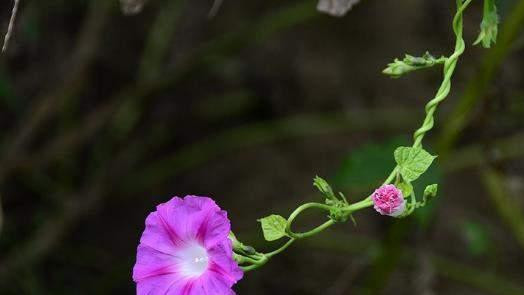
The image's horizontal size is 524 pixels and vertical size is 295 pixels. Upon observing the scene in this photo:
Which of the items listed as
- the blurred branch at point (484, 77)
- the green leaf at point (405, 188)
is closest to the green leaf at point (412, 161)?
the green leaf at point (405, 188)

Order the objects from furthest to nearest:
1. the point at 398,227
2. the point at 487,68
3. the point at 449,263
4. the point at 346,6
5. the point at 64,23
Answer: the point at 64,23 → the point at 449,263 → the point at 398,227 → the point at 487,68 → the point at 346,6

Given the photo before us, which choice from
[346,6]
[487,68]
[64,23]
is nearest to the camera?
[346,6]

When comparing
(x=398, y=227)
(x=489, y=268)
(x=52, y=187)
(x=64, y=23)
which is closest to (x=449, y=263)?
(x=489, y=268)

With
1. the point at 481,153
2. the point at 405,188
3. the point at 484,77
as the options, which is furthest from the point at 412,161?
the point at 481,153

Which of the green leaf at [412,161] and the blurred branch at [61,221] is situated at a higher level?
the blurred branch at [61,221]

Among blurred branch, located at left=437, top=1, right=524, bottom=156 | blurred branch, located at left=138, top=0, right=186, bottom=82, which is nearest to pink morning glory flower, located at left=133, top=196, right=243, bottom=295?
blurred branch, located at left=437, top=1, right=524, bottom=156

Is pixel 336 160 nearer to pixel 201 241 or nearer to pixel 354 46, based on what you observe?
pixel 354 46

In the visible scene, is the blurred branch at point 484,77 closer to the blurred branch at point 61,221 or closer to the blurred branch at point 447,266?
the blurred branch at point 447,266
